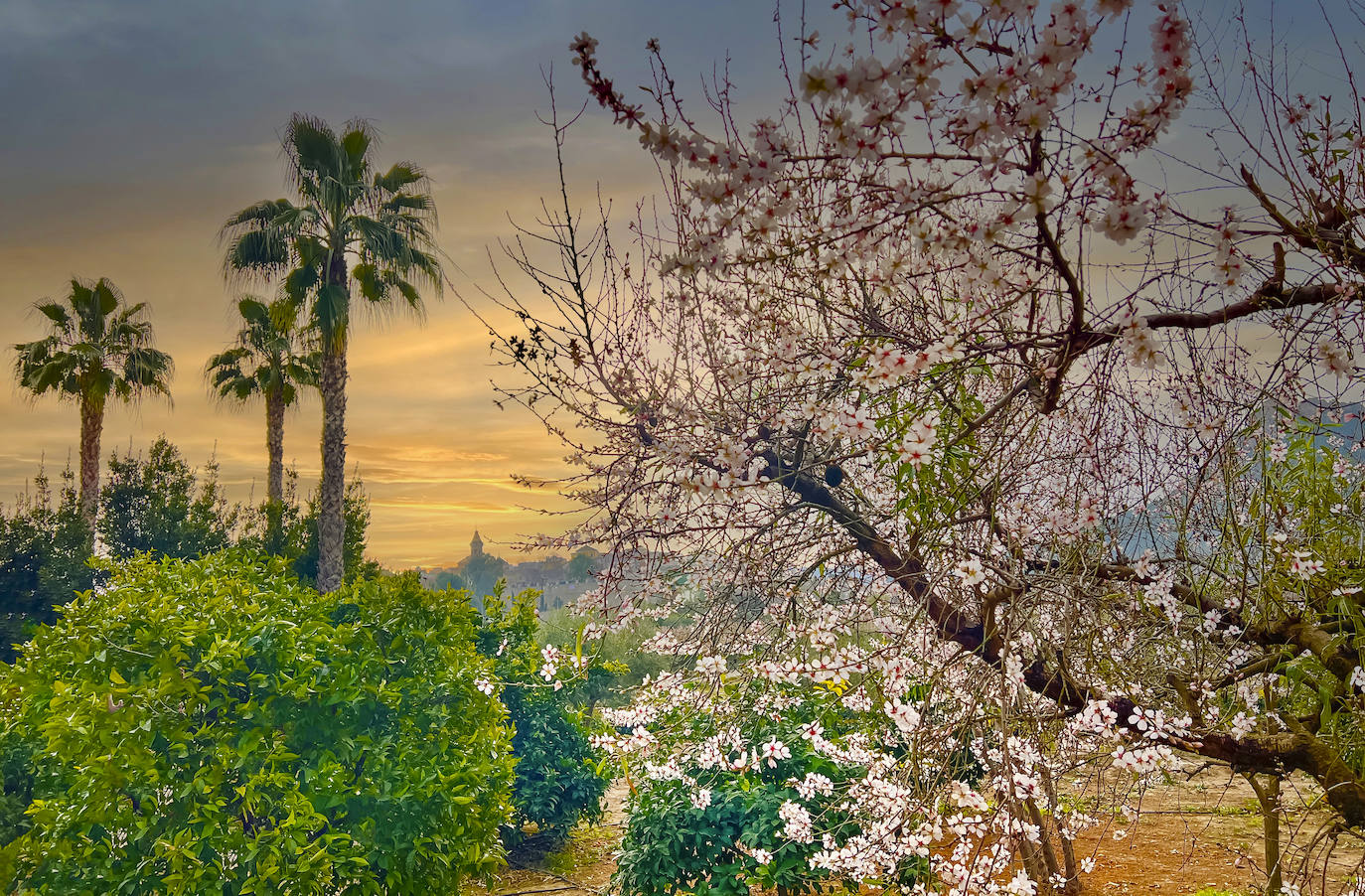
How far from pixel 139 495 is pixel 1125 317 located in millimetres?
17301

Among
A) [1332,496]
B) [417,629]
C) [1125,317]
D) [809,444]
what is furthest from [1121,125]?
[417,629]

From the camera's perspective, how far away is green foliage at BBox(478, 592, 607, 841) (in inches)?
307

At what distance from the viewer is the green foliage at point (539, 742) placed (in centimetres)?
780

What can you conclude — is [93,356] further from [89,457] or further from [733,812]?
[733,812]

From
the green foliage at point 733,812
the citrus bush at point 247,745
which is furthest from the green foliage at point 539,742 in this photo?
the citrus bush at point 247,745

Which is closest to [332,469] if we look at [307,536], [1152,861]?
[307,536]

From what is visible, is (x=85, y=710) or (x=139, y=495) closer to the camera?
(x=85, y=710)

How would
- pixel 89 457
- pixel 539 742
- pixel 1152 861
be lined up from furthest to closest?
pixel 89 457 < pixel 539 742 < pixel 1152 861

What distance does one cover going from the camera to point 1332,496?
300cm

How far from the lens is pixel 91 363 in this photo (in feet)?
51.7

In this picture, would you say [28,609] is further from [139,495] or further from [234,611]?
[234,611]

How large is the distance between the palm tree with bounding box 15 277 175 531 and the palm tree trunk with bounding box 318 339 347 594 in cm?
531

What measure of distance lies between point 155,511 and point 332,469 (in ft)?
15.5

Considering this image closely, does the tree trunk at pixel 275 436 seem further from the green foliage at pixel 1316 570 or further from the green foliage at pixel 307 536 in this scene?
the green foliage at pixel 1316 570
